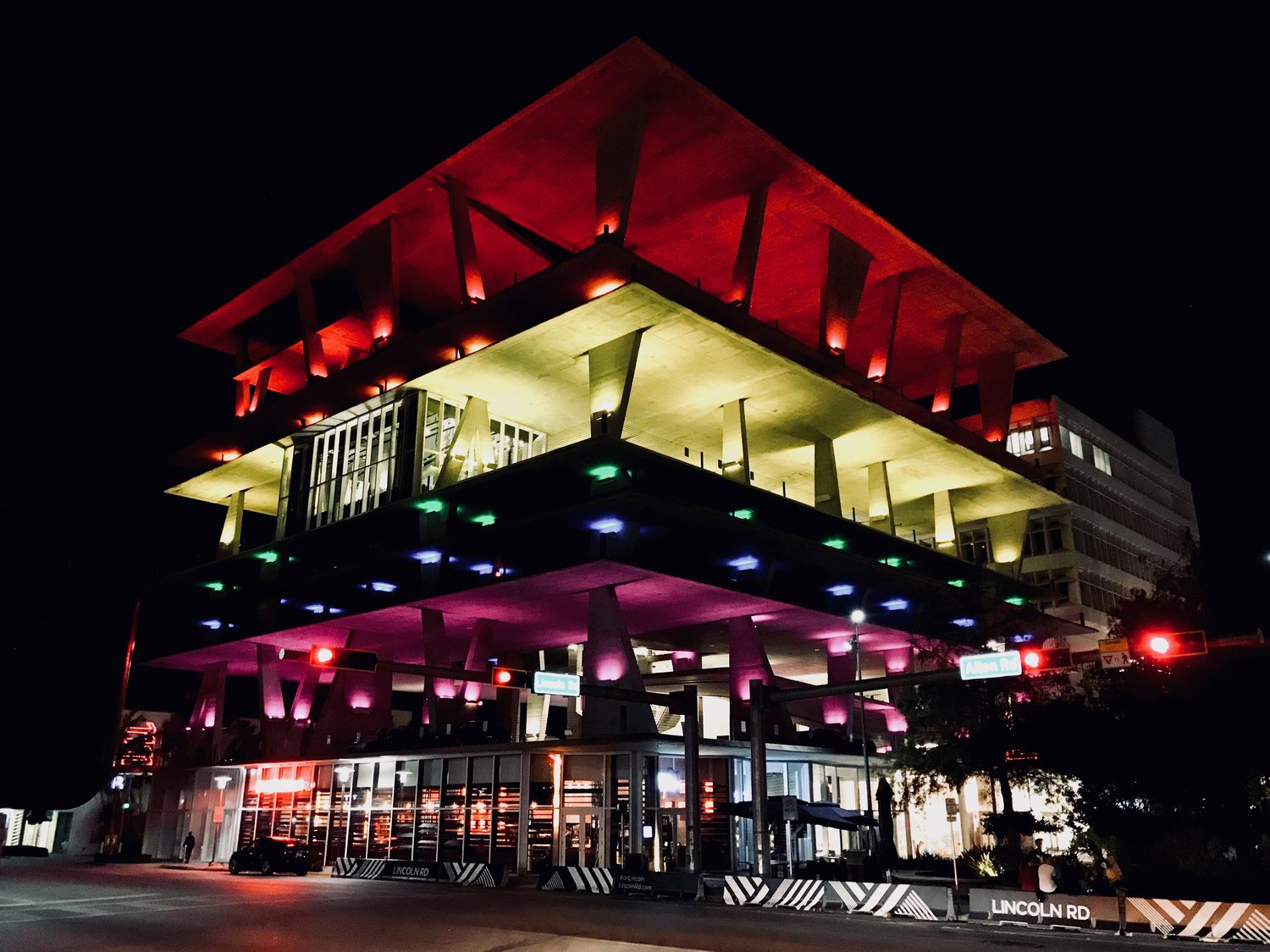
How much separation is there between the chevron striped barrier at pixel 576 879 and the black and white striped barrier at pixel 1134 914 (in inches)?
469

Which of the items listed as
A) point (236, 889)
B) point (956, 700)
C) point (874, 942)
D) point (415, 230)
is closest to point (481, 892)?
point (236, 889)

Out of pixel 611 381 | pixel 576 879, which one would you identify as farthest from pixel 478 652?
pixel 576 879

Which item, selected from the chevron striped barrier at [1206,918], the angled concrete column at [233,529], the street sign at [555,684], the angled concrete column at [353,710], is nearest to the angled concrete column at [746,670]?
the angled concrete column at [353,710]

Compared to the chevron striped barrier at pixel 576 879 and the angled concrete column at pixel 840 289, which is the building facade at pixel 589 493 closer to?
the angled concrete column at pixel 840 289

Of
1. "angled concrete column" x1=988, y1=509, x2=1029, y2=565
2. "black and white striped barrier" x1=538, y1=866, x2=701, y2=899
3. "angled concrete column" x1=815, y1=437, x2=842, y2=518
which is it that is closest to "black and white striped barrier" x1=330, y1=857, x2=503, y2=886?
"black and white striped barrier" x1=538, y1=866, x2=701, y2=899

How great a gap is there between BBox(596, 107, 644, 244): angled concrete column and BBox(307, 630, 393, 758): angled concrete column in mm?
25150

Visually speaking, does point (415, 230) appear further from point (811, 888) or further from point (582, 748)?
point (811, 888)

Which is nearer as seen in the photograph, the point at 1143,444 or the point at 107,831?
the point at 107,831

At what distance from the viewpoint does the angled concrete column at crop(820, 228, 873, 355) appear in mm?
51000

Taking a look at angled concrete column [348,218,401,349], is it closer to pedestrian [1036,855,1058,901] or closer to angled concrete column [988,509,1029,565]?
pedestrian [1036,855,1058,901]

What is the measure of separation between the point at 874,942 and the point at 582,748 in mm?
19897

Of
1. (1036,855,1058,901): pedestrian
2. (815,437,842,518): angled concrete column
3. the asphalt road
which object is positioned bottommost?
the asphalt road

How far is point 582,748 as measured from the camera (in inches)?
1505

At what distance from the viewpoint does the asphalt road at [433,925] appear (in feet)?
58.7
